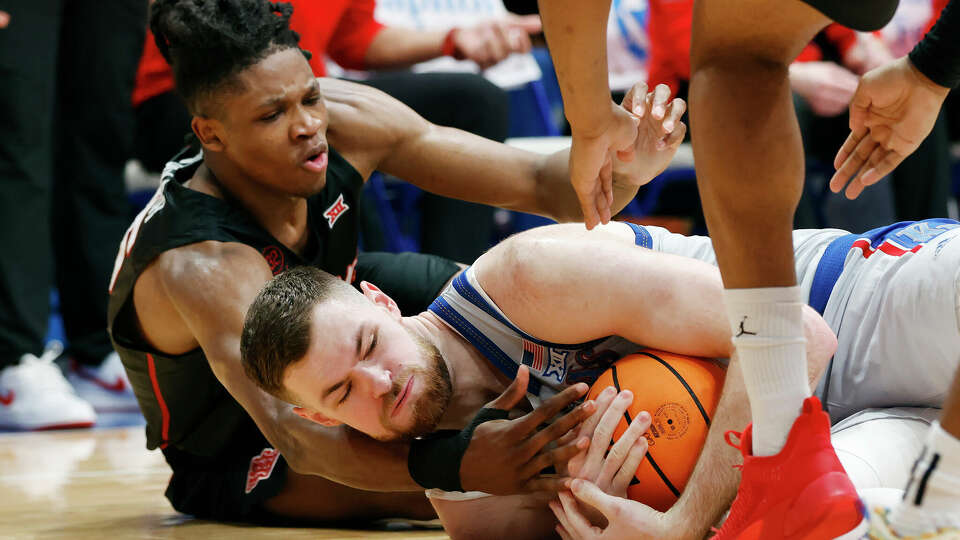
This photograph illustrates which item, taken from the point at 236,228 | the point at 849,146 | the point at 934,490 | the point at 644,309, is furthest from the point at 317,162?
the point at 934,490

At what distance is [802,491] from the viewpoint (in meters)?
1.70

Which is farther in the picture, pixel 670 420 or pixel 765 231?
pixel 670 420

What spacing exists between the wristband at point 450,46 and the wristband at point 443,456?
3.24 meters

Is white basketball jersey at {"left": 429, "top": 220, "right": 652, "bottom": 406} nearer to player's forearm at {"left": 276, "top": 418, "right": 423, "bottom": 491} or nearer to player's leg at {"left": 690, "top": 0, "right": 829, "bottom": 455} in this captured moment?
player's forearm at {"left": 276, "top": 418, "right": 423, "bottom": 491}

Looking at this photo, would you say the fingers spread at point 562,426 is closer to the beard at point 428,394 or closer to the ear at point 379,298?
the beard at point 428,394

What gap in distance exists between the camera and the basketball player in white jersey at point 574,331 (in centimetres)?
213

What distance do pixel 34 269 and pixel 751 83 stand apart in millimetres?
3610

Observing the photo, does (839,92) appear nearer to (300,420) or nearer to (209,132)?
(209,132)

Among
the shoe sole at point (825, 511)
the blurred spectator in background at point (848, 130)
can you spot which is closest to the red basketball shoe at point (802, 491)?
the shoe sole at point (825, 511)

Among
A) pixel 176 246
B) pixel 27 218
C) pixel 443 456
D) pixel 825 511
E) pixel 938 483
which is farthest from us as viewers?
pixel 27 218

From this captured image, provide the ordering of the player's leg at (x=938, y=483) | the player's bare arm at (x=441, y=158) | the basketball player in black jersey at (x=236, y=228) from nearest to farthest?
the player's leg at (x=938, y=483), the basketball player in black jersey at (x=236, y=228), the player's bare arm at (x=441, y=158)

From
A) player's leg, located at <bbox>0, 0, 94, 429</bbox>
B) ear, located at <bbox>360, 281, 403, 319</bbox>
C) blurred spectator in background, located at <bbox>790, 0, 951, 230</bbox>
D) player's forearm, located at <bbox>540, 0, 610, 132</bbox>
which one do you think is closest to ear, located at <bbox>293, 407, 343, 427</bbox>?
ear, located at <bbox>360, 281, 403, 319</bbox>

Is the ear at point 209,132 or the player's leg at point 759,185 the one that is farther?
the ear at point 209,132

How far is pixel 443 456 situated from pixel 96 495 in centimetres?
158
